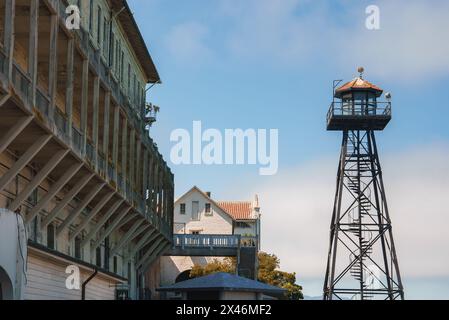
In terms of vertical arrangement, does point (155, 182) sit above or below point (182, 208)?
below

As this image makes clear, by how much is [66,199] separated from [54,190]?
2.04m

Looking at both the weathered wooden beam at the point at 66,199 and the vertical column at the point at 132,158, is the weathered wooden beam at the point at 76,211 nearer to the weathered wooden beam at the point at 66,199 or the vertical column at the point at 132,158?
the weathered wooden beam at the point at 66,199

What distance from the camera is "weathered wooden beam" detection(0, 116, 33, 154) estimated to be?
70.2 ft

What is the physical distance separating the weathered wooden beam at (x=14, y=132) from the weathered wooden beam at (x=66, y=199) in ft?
23.7

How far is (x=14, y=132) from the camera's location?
21.6m

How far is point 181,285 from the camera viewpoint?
31.9 metres

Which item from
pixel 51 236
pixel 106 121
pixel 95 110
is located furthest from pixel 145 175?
pixel 51 236

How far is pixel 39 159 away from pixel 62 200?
313 centimetres

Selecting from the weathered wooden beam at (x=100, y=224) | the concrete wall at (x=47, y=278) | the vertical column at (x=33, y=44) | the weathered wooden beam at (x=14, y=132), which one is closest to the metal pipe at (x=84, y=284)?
the concrete wall at (x=47, y=278)

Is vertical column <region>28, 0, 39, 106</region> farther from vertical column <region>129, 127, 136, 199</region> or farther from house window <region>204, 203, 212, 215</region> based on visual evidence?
house window <region>204, 203, 212, 215</region>

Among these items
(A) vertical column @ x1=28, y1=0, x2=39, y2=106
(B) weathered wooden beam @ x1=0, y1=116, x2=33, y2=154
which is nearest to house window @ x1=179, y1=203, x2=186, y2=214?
(A) vertical column @ x1=28, y1=0, x2=39, y2=106

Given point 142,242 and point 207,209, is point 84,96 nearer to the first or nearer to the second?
point 142,242
